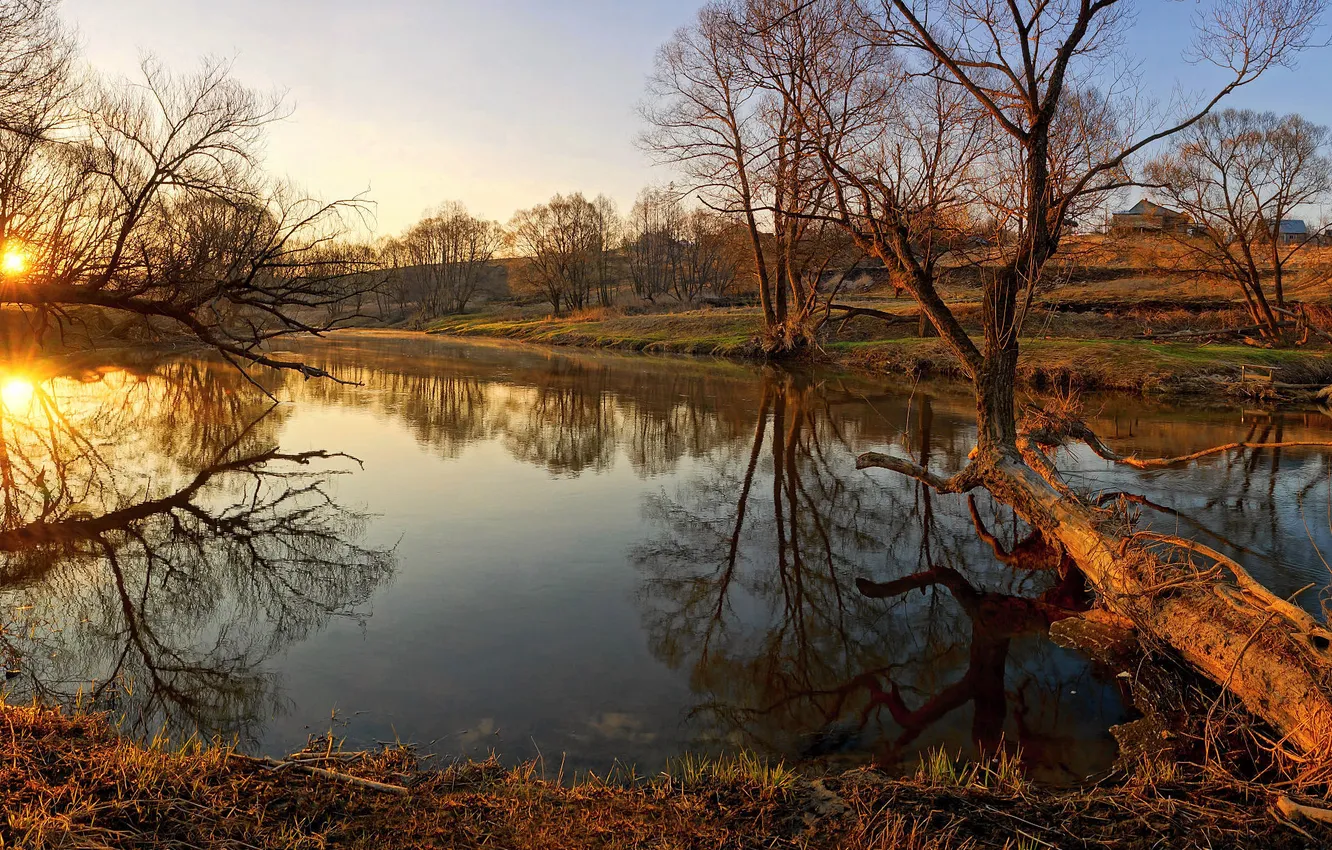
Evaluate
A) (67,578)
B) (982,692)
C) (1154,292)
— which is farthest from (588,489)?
(1154,292)

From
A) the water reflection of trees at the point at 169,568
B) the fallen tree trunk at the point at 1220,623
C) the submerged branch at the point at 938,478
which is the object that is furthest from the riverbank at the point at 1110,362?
the water reflection of trees at the point at 169,568

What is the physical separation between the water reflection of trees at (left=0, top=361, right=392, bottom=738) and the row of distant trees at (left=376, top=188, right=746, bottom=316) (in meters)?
42.4

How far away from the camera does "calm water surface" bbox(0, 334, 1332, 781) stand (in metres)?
4.78

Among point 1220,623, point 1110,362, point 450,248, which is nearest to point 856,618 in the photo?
point 1220,623

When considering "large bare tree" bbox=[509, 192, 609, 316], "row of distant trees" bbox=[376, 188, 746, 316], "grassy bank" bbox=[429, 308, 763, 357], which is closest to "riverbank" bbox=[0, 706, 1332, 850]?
"grassy bank" bbox=[429, 308, 763, 357]

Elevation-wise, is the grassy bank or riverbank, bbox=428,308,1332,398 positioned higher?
the grassy bank

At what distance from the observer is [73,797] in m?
3.15

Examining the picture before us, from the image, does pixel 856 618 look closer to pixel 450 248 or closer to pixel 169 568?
pixel 169 568

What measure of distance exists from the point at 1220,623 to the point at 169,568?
8.45 m

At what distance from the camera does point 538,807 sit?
11.4ft

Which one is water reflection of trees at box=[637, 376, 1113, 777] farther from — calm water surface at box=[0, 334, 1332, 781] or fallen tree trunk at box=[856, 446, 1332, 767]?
fallen tree trunk at box=[856, 446, 1332, 767]

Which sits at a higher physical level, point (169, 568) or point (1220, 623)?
point (1220, 623)

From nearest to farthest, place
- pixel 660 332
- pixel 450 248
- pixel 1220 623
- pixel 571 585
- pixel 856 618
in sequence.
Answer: pixel 1220 623
pixel 856 618
pixel 571 585
pixel 660 332
pixel 450 248

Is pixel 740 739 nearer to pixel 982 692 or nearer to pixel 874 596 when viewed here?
pixel 982 692
